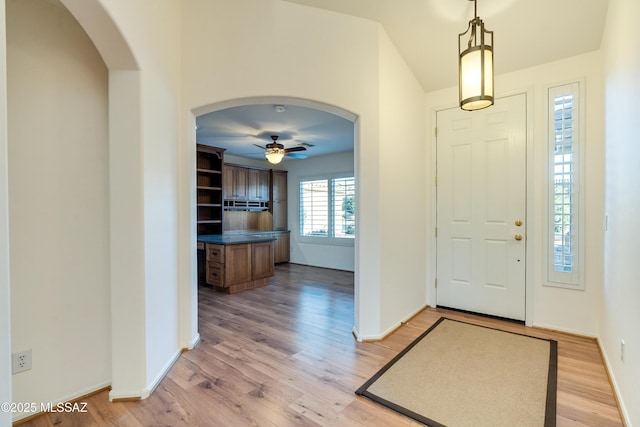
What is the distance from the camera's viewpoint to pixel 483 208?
11.1 feet

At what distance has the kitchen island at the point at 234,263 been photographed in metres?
4.50

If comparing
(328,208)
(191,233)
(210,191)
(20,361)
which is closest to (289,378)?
(191,233)

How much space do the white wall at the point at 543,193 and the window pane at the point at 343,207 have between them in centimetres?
359

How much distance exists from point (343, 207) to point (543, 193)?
3.96 meters

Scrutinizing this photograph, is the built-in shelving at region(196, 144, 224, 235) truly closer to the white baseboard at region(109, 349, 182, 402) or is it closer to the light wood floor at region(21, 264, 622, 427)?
the light wood floor at region(21, 264, 622, 427)

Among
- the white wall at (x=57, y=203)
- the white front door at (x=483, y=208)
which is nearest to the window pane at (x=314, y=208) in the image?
the white front door at (x=483, y=208)

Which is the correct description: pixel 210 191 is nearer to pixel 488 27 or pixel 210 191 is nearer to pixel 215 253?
Answer: pixel 215 253

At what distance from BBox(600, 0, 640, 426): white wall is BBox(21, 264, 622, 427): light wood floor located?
257 millimetres

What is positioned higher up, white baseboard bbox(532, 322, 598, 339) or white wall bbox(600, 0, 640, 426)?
white wall bbox(600, 0, 640, 426)

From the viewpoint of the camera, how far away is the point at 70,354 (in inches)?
74.7

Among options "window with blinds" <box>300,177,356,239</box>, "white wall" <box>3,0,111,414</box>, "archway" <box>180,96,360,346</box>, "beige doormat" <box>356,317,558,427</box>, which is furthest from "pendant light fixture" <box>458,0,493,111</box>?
"window with blinds" <box>300,177,356,239</box>

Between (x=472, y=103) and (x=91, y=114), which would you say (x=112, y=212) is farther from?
(x=472, y=103)

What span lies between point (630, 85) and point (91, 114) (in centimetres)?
328

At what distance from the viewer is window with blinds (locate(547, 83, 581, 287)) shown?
287 centimetres
